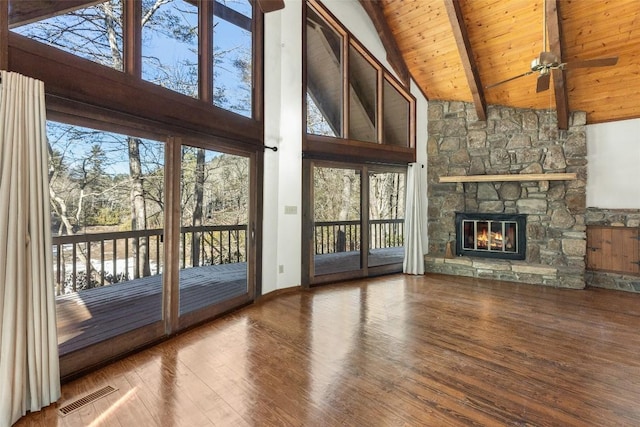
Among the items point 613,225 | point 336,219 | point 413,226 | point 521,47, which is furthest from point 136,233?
point 613,225

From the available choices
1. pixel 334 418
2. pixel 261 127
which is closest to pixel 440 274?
pixel 261 127

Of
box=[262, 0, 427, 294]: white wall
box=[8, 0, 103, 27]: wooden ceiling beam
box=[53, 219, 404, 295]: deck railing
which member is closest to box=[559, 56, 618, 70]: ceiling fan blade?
box=[262, 0, 427, 294]: white wall

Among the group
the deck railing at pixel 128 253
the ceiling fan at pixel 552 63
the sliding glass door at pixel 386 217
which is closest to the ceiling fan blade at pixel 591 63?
the ceiling fan at pixel 552 63

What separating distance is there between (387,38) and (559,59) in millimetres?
2890

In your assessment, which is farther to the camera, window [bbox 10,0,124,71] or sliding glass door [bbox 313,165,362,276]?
sliding glass door [bbox 313,165,362,276]

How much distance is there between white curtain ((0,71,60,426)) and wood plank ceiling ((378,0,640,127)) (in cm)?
520

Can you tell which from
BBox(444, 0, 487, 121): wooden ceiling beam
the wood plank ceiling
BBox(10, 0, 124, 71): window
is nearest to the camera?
BBox(10, 0, 124, 71): window

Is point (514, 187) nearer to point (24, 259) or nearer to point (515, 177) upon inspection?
point (515, 177)

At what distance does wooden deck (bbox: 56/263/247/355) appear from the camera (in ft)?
10.3

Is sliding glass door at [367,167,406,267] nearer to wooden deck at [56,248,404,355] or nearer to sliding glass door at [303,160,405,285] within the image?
sliding glass door at [303,160,405,285]

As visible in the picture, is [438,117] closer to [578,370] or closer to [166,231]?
[578,370]

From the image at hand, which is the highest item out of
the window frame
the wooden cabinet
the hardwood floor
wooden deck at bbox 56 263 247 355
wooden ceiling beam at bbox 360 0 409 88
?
wooden ceiling beam at bbox 360 0 409 88

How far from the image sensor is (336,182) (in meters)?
6.14

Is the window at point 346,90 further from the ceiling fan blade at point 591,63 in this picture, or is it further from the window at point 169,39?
the ceiling fan blade at point 591,63
